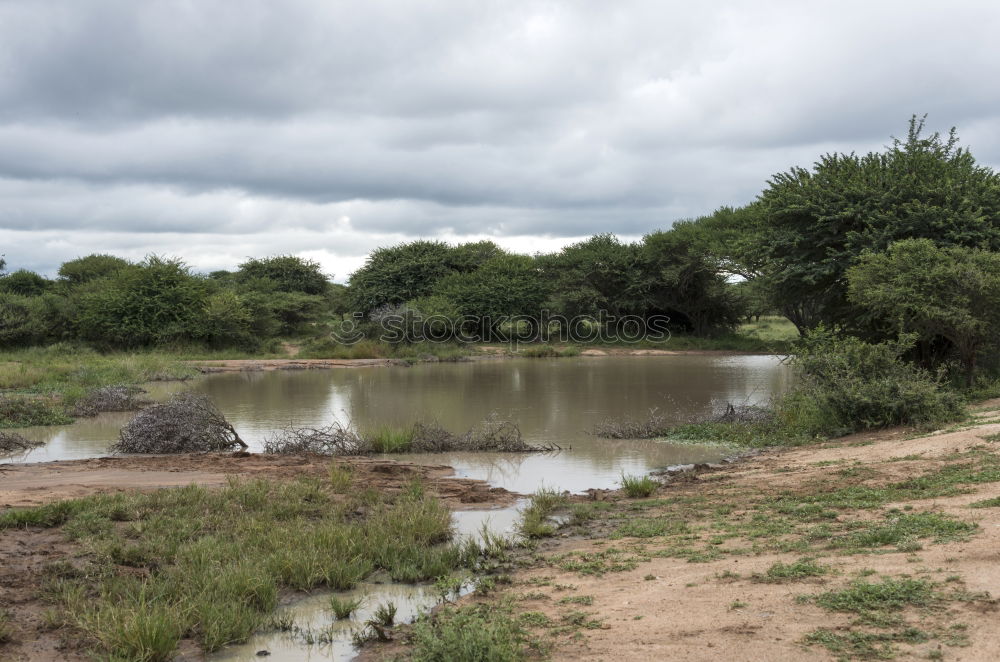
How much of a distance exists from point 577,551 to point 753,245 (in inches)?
727

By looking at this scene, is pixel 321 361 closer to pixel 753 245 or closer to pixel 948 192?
pixel 753 245

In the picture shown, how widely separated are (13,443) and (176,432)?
11.8 feet

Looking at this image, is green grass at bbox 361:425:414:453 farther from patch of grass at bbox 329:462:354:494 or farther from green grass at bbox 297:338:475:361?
green grass at bbox 297:338:475:361

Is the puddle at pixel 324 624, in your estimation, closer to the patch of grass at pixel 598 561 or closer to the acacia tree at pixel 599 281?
the patch of grass at pixel 598 561

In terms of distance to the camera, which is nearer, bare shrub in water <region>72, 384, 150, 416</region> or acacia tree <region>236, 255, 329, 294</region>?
bare shrub in water <region>72, 384, 150, 416</region>

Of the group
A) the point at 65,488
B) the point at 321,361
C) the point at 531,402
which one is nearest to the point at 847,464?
the point at 65,488

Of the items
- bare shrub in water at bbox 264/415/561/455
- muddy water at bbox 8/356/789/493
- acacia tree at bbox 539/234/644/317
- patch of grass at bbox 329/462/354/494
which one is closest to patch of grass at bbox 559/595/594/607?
patch of grass at bbox 329/462/354/494

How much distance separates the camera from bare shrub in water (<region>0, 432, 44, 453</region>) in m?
15.9

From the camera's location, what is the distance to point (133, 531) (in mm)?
8500

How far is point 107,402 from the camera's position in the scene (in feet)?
70.8

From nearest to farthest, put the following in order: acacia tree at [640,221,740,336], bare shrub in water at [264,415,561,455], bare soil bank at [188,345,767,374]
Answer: bare shrub in water at [264,415,561,455] < bare soil bank at [188,345,767,374] < acacia tree at [640,221,740,336]

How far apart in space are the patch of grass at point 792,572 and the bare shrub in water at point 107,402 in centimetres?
1903

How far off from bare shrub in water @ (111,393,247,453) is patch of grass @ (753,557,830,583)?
11515mm

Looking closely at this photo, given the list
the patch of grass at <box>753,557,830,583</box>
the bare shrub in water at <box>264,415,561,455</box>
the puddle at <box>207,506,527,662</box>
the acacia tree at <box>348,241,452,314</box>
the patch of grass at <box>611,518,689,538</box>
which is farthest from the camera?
the acacia tree at <box>348,241,452,314</box>
